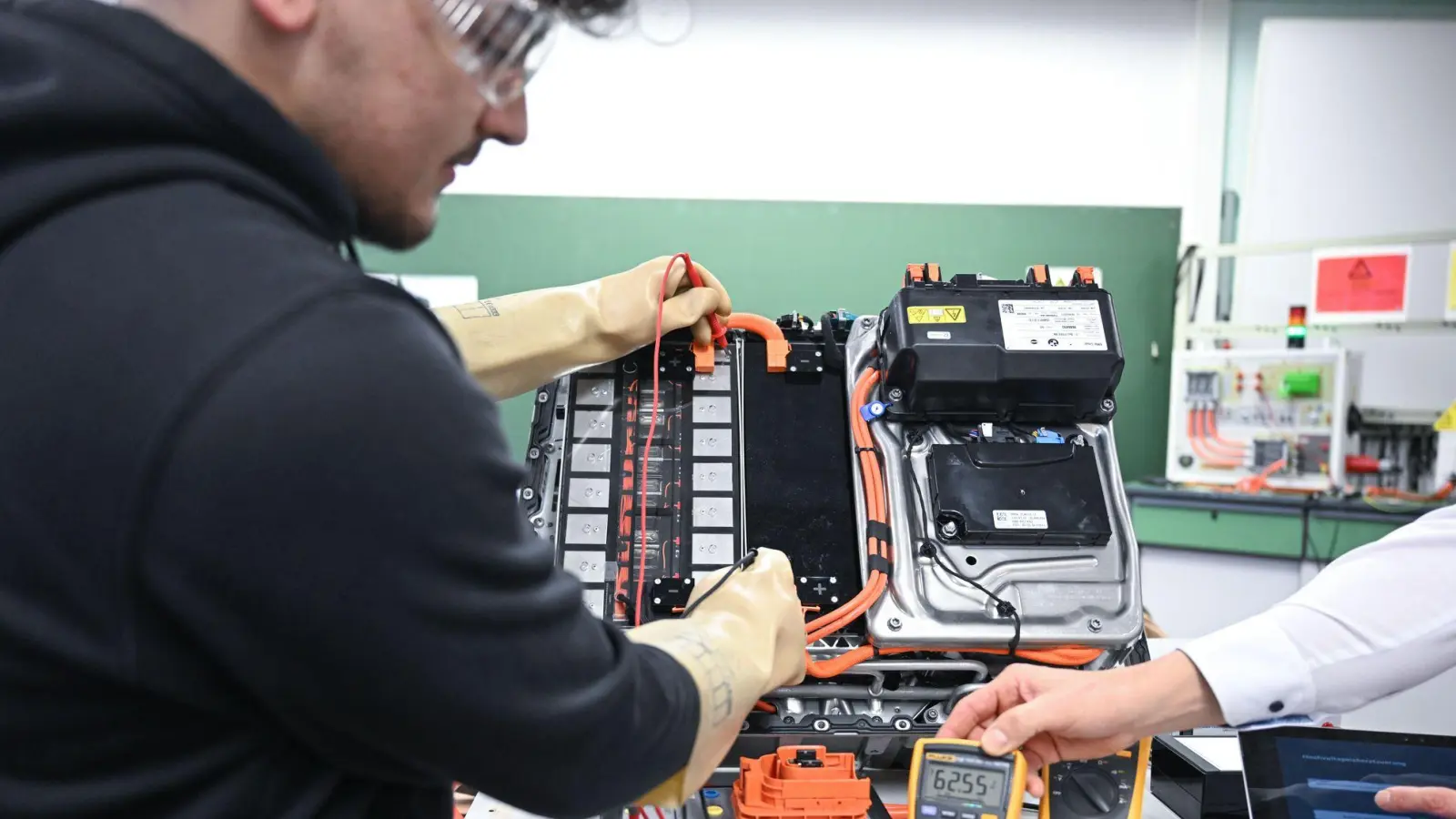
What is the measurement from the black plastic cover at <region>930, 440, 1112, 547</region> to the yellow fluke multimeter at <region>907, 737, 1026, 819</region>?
1.41 feet

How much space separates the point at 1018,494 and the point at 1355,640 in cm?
49

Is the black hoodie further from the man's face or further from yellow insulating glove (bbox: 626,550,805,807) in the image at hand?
yellow insulating glove (bbox: 626,550,805,807)

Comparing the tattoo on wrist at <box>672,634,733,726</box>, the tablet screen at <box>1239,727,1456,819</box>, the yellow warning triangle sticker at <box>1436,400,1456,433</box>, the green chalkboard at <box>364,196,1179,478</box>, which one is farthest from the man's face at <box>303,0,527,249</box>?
the green chalkboard at <box>364,196,1179,478</box>

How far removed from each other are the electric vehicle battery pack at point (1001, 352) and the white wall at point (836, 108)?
11.3 ft

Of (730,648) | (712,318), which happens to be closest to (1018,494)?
(712,318)

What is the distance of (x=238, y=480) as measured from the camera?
20.5 inches

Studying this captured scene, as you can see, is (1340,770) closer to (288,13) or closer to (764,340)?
(764,340)

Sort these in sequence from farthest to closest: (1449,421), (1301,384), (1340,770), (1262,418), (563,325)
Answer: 1. (1262,418)
2. (1301,384)
3. (1449,421)
4. (563,325)
5. (1340,770)

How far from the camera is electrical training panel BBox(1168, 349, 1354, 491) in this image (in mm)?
3893

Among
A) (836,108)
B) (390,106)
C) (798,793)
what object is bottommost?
(798,793)

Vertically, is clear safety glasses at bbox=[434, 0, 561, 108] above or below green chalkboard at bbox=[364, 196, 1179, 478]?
below

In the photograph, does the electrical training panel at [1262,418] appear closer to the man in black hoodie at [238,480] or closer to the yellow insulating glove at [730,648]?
the yellow insulating glove at [730,648]

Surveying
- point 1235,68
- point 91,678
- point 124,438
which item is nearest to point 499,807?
point 91,678

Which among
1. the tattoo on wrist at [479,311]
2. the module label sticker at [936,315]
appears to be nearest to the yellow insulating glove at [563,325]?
the tattoo on wrist at [479,311]
